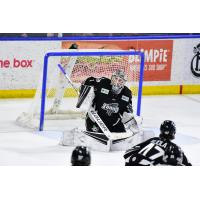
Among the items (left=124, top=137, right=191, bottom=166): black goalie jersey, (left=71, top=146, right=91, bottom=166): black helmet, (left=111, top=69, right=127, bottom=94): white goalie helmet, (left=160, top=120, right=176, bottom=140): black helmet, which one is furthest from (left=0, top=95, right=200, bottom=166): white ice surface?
(left=71, top=146, right=91, bottom=166): black helmet

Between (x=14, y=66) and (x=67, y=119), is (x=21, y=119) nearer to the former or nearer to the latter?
(x=67, y=119)

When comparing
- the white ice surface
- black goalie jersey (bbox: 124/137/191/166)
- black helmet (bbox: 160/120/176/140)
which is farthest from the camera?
the white ice surface

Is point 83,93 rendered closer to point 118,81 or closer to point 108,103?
point 108,103

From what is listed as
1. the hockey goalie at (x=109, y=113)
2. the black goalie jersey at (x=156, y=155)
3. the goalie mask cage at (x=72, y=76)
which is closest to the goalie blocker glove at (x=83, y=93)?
the hockey goalie at (x=109, y=113)

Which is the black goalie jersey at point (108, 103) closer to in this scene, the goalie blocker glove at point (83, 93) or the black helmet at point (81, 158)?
the goalie blocker glove at point (83, 93)

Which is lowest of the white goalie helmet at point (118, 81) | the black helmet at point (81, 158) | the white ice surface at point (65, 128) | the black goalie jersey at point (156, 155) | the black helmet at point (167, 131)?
the white ice surface at point (65, 128)

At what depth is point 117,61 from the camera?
11.4 m

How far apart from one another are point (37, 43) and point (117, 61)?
A: 1838 millimetres

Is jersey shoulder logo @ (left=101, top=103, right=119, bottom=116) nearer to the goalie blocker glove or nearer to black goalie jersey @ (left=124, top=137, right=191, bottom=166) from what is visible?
the goalie blocker glove

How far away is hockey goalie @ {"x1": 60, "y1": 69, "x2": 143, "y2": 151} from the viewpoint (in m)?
10.1

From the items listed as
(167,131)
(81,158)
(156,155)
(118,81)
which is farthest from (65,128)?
(81,158)

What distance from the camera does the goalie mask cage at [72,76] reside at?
11.2 meters

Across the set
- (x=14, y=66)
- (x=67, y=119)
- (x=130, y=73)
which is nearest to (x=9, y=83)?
(x=14, y=66)

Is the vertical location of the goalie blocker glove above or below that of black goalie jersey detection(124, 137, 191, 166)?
above
